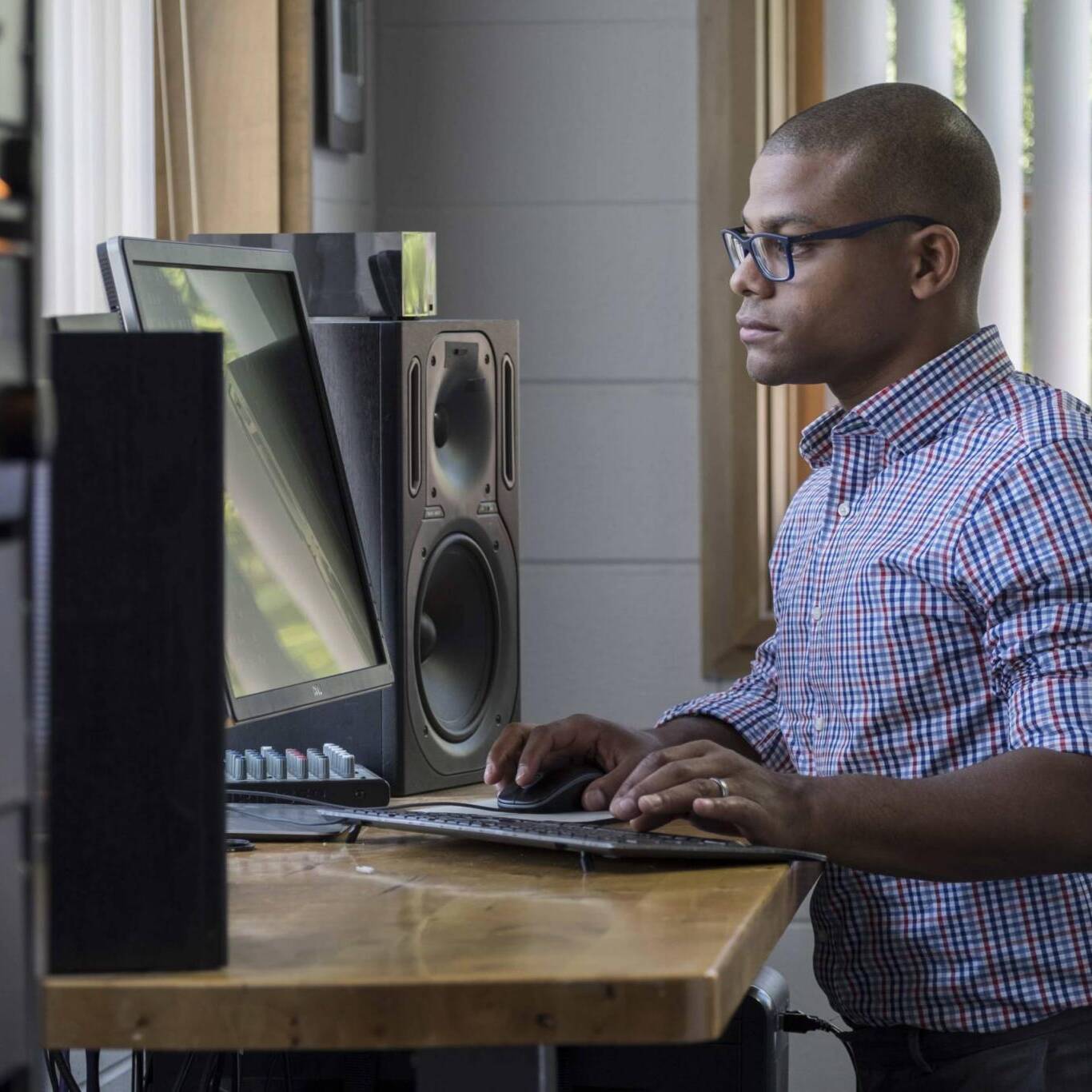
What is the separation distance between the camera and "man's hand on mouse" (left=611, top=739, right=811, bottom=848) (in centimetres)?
129

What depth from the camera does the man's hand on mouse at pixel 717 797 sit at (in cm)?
129

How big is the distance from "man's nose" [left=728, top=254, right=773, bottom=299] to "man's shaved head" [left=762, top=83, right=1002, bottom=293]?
0.12m

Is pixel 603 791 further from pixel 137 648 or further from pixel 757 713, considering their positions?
pixel 137 648

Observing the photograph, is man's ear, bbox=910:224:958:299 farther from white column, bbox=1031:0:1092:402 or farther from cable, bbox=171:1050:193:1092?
white column, bbox=1031:0:1092:402

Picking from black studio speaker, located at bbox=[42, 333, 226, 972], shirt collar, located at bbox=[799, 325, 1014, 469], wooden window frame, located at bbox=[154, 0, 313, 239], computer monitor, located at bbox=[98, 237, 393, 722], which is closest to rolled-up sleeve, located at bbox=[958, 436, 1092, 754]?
shirt collar, located at bbox=[799, 325, 1014, 469]

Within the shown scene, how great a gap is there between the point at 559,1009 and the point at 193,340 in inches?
15.8

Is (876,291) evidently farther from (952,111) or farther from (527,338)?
(527,338)

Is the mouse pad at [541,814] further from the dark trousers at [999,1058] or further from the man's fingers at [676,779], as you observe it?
the dark trousers at [999,1058]

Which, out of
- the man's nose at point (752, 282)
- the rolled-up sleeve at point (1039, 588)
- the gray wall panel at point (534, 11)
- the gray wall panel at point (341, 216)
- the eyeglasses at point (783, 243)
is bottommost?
the rolled-up sleeve at point (1039, 588)

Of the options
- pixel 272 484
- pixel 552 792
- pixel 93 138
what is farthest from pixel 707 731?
pixel 93 138

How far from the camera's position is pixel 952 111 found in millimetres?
1885

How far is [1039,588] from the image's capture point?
148cm

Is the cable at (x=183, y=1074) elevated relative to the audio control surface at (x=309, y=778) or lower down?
lower down

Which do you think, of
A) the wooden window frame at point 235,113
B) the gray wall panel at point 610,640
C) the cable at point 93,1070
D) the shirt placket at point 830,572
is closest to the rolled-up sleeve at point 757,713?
the shirt placket at point 830,572
